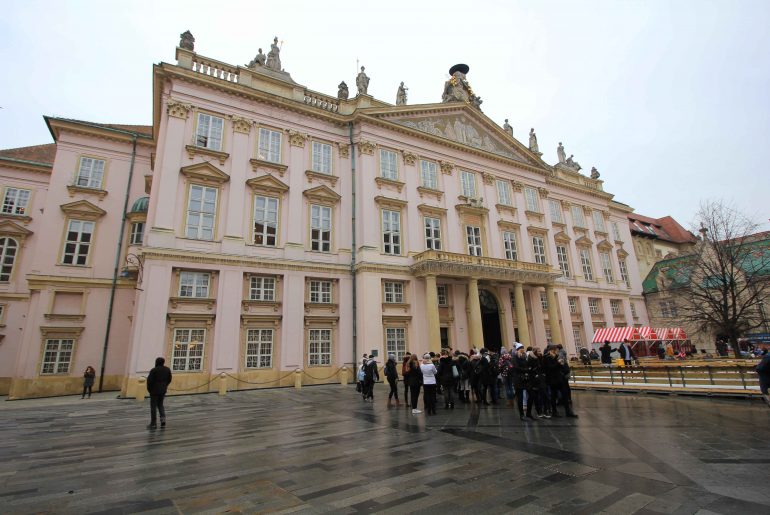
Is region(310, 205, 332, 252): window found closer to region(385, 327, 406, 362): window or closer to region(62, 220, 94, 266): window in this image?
region(385, 327, 406, 362): window

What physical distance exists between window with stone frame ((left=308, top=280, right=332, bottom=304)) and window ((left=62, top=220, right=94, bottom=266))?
14.6 meters

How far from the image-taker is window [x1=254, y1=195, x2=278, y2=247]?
2319 centimetres

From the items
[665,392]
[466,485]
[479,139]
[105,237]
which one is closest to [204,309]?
[105,237]

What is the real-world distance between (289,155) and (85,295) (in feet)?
50.7

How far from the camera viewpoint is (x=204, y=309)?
2047 centimetres

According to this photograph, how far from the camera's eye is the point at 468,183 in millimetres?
31672

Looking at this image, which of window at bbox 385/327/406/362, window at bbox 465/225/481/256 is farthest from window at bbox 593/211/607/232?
window at bbox 385/327/406/362

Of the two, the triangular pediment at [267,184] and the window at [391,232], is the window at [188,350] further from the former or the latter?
the window at [391,232]

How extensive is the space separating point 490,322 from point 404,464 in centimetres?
2462

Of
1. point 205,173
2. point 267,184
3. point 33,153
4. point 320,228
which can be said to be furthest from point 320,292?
point 33,153

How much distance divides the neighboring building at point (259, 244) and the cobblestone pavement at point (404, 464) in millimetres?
10005

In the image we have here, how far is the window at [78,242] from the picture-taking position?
78.9ft

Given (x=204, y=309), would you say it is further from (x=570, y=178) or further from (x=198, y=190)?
(x=570, y=178)

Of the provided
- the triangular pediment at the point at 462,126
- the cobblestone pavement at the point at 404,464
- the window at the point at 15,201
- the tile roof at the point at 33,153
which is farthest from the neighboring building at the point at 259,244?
the cobblestone pavement at the point at 404,464
